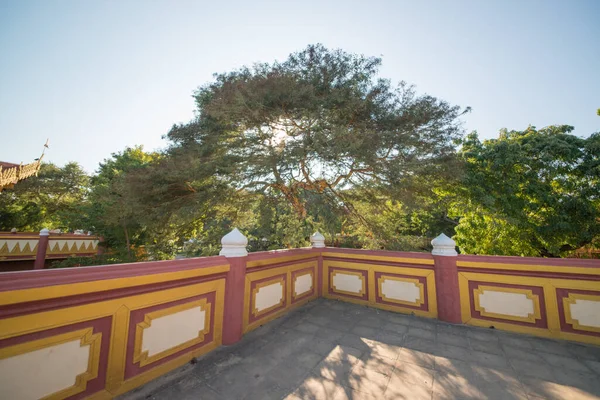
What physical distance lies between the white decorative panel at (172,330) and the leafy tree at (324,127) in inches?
164

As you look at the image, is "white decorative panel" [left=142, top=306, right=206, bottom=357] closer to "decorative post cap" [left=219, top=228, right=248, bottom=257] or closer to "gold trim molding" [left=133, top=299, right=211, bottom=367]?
"gold trim molding" [left=133, top=299, right=211, bottom=367]

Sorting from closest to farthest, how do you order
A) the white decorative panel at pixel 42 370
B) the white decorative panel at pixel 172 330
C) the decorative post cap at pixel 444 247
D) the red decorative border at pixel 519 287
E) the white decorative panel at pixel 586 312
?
the white decorative panel at pixel 42 370
the white decorative panel at pixel 172 330
the white decorative panel at pixel 586 312
the red decorative border at pixel 519 287
the decorative post cap at pixel 444 247

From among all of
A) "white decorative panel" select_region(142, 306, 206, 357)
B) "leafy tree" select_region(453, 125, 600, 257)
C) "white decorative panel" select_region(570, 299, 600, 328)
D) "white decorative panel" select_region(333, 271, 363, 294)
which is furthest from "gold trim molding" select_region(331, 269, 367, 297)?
"leafy tree" select_region(453, 125, 600, 257)

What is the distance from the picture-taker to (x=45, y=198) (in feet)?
63.9

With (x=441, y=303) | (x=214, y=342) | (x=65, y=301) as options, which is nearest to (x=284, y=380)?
(x=214, y=342)

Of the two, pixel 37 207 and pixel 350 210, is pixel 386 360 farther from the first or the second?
pixel 37 207

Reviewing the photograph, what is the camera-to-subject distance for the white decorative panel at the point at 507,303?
3678mm

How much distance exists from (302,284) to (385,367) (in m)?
2.49

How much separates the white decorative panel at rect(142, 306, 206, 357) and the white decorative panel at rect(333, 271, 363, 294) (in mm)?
3275

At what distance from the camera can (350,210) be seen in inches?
327

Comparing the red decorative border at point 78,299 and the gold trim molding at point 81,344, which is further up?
the red decorative border at point 78,299

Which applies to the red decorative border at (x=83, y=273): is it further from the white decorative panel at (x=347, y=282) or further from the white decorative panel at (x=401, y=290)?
the white decorative panel at (x=401, y=290)

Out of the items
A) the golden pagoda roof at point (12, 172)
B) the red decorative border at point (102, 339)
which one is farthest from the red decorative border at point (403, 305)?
the golden pagoda roof at point (12, 172)

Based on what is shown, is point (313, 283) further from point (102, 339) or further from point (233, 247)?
point (102, 339)
